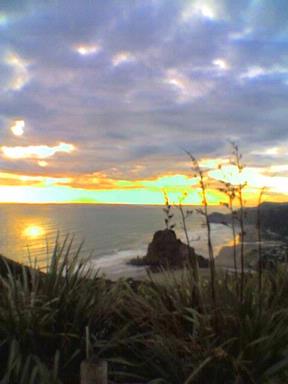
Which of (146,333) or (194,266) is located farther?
(194,266)

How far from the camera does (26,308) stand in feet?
14.3

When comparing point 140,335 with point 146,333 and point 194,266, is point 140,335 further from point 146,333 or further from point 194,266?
point 194,266

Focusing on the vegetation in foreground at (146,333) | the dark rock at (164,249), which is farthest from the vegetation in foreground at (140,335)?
the dark rock at (164,249)

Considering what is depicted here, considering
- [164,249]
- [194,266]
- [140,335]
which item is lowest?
[164,249]

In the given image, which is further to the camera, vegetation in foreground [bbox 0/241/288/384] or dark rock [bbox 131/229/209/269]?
dark rock [bbox 131/229/209/269]

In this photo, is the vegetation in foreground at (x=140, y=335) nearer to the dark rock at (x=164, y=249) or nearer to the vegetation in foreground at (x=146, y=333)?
the vegetation in foreground at (x=146, y=333)

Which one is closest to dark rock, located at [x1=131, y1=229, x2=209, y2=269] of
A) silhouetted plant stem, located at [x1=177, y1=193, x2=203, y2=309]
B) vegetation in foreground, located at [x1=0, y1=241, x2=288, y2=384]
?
silhouetted plant stem, located at [x1=177, y1=193, x2=203, y2=309]

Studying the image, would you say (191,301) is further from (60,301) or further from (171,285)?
(60,301)

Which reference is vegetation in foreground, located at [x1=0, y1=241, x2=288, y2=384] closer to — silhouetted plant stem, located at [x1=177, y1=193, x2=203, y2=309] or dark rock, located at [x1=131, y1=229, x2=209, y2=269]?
silhouetted plant stem, located at [x1=177, y1=193, x2=203, y2=309]

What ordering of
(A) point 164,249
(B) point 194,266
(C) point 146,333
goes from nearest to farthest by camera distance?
(C) point 146,333, (B) point 194,266, (A) point 164,249

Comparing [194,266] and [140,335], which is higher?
[194,266]

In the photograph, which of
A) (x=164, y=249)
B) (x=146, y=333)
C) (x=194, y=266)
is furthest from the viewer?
(x=164, y=249)

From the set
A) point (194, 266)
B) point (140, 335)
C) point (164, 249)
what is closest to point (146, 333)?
point (140, 335)

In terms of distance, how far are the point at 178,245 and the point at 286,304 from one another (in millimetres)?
29039
